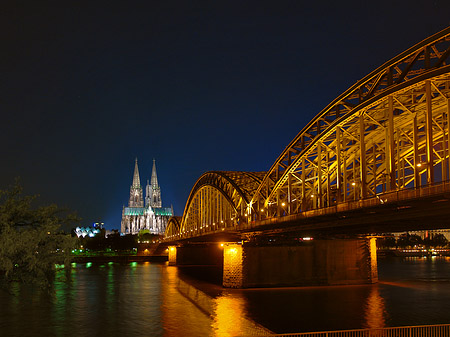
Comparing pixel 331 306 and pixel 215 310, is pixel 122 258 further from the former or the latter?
pixel 331 306

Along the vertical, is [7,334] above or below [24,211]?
below

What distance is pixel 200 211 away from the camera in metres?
127

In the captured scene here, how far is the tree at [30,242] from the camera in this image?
878 inches

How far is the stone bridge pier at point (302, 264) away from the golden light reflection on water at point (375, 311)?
26.1 feet

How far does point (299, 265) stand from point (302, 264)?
39cm

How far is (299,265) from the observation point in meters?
68.5

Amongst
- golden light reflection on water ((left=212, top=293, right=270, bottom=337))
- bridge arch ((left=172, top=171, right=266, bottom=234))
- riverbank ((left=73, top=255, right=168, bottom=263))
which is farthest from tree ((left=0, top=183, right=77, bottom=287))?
riverbank ((left=73, top=255, right=168, bottom=263))

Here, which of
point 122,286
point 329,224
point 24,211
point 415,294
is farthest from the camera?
point 122,286

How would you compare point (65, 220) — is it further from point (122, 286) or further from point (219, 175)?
point (219, 175)

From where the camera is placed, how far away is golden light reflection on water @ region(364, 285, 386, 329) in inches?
1621

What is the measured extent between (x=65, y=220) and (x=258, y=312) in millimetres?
25618

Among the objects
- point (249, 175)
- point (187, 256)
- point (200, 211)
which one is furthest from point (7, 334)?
point (187, 256)

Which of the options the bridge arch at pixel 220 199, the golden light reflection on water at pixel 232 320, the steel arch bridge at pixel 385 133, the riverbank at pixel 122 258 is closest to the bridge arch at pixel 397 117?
the steel arch bridge at pixel 385 133

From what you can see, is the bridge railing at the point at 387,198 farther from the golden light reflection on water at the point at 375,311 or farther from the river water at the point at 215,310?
the golden light reflection on water at the point at 375,311
